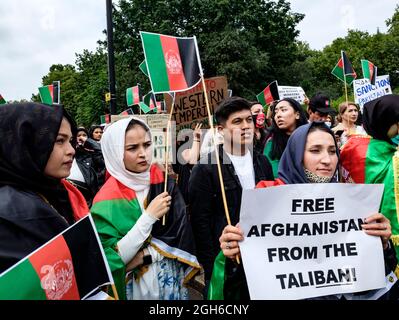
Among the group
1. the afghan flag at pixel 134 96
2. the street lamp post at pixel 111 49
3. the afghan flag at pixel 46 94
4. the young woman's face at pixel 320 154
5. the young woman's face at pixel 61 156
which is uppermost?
the street lamp post at pixel 111 49

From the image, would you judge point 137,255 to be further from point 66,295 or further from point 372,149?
point 372,149

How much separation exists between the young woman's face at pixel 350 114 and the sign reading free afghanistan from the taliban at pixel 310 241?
13.9 ft

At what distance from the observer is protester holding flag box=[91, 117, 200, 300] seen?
2.25 m

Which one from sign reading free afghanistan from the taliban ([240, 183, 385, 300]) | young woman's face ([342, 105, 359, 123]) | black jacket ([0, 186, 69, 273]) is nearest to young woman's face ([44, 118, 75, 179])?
black jacket ([0, 186, 69, 273])

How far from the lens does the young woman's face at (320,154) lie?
6.62 ft

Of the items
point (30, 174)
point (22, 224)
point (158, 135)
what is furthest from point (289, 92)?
point (22, 224)

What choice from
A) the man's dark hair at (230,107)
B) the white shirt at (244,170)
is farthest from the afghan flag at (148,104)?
the white shirt at (244,170)

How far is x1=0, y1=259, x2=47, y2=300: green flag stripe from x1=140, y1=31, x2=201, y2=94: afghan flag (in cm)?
170

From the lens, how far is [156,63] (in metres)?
2.83

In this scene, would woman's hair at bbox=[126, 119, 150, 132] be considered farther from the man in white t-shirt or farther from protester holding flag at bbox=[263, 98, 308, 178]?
protester holding flag at bbox=[263, 98, 308, 178]

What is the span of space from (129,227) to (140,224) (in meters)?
0.09

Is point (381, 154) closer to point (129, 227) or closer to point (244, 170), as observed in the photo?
point (244, 170)

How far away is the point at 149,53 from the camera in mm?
2863

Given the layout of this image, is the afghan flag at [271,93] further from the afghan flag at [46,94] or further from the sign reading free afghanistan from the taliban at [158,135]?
the afghan flag at [46,94]
